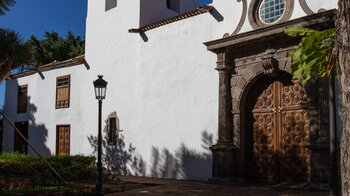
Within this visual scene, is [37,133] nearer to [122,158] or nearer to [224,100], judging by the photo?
[122,158]

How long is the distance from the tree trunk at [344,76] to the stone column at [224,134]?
23.2ft

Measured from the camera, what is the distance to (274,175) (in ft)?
31.5

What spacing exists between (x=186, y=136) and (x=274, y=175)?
296 cm

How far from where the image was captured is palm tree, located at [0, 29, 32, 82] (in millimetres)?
12180

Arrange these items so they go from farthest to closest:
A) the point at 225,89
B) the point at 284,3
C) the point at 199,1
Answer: the point at 199,1 → the point at 225,89 → the point at 284,3

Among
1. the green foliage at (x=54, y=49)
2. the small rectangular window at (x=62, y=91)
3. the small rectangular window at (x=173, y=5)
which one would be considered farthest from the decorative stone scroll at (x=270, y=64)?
the green foliage at (x=54, y=49)

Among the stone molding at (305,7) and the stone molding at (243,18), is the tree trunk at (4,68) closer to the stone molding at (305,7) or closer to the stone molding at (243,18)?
the stone molding at (243,18)

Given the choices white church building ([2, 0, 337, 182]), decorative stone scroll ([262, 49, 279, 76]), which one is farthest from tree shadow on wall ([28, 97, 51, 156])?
decorative stone scroll ([262, 49, 279, 76])

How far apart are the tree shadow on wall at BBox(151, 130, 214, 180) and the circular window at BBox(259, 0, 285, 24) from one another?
11.5ft

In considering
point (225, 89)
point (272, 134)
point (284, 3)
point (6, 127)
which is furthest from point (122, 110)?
point (6, 127)

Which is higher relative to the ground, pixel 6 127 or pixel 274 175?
pixel 6 127

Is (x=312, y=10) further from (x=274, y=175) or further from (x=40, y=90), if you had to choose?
(x=40, y=90)

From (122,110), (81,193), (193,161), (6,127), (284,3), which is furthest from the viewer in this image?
(6,127)

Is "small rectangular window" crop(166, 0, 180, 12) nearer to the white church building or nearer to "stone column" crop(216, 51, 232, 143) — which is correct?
the white church building
